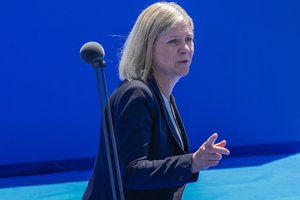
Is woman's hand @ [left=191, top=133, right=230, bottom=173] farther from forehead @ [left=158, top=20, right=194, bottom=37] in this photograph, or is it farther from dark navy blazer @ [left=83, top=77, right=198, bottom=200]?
forehead @ [left=158, top=20, right=194, bottom=37]

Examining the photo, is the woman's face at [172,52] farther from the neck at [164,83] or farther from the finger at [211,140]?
the finger at [211,140]

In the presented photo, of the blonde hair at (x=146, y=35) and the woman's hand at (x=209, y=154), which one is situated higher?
the blonde hair at (x=146, y=35)

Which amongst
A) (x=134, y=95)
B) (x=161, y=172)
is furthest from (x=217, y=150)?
(x=134, y=95)

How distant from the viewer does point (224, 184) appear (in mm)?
3629

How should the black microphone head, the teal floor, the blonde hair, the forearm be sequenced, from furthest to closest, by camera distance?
the teal floor
the blonde hair
the forearm
the black microphone head

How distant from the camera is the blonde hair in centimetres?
143

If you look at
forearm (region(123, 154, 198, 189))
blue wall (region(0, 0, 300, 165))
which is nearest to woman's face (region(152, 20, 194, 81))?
forearm (region(123, 154, 198, 189))

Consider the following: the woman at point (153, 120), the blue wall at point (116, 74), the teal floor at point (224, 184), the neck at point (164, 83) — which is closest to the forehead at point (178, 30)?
the woman at point (153, 120)

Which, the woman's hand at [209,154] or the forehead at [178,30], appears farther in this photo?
the forehead at [178,30]

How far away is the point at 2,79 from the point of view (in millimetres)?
4023

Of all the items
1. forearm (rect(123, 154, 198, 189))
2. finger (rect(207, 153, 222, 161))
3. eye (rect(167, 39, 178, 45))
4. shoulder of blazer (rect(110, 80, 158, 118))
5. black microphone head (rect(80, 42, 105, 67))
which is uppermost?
eye (rect(167, 39, 178, 45))

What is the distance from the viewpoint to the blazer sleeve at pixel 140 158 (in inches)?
48.8

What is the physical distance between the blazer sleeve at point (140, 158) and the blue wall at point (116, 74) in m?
2.92

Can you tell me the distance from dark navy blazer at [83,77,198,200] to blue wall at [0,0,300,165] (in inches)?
111
